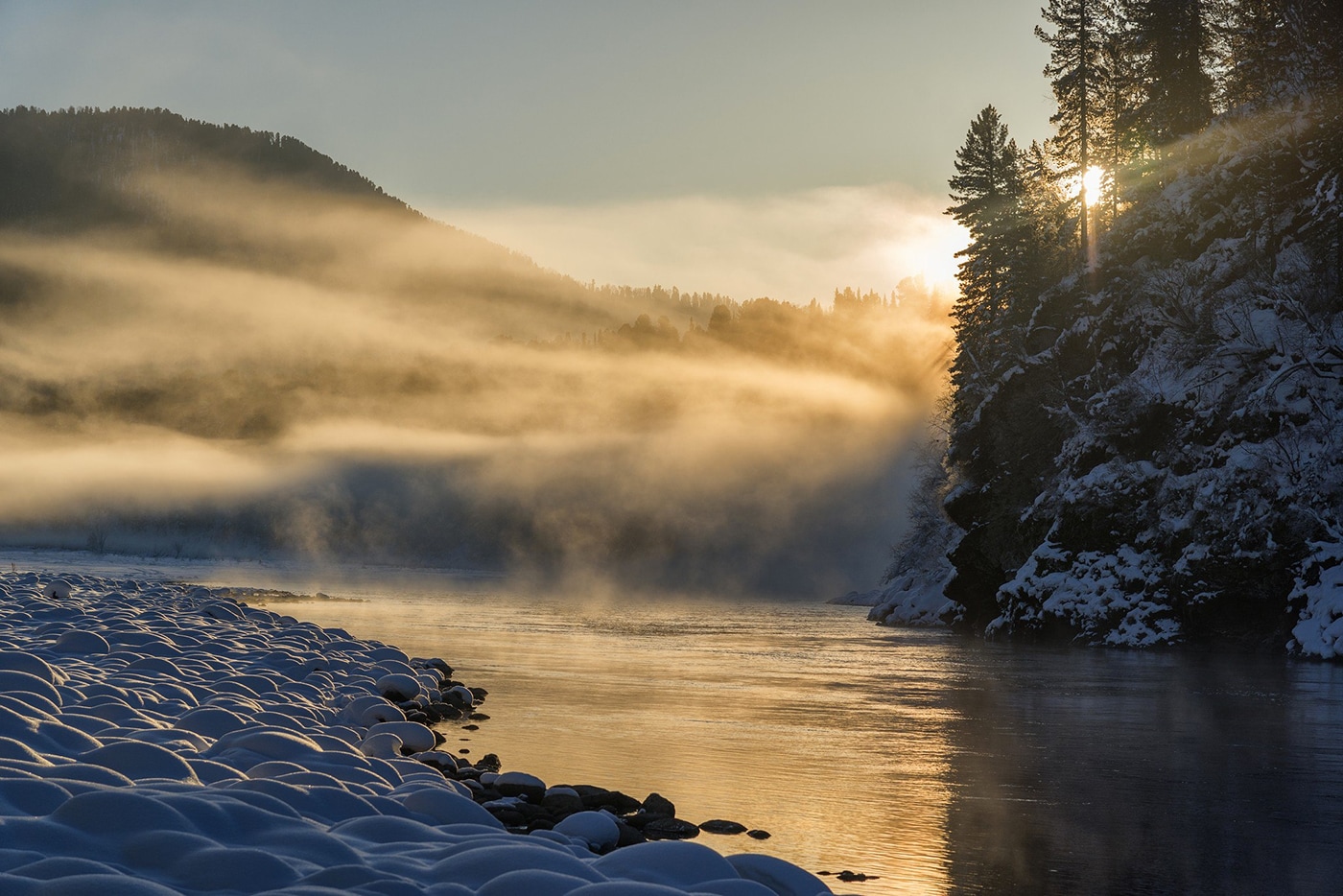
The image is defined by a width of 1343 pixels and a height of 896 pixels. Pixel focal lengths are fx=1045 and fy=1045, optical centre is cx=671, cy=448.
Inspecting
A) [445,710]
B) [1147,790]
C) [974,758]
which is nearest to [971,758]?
[974,758]

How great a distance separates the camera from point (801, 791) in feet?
44.5

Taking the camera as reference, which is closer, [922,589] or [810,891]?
[810,891]

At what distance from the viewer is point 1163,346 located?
4731cm

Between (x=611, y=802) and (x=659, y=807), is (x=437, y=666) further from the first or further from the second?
(x=659, y=807)

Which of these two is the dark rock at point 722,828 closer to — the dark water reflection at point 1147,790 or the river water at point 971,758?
the river water at point 971,758

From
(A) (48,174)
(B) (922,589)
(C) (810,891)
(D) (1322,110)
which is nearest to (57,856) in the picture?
(C) (810,891)

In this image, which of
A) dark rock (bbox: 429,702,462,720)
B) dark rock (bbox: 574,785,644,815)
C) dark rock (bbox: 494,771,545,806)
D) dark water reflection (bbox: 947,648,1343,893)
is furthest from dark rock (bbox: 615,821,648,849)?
dark rock (bbox: 429,702,462,720)

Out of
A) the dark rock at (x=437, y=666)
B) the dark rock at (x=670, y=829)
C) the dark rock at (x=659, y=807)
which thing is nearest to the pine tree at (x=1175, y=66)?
the dark rock at (x=437, y=666)

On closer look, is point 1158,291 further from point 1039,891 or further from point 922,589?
point 1039,891

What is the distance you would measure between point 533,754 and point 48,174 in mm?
206151

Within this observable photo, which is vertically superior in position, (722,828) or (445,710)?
(722,828)

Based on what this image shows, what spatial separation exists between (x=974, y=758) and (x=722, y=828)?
6772mm

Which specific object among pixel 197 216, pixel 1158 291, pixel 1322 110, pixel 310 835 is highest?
pixel 197 216

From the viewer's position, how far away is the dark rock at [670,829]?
35.6 feet
